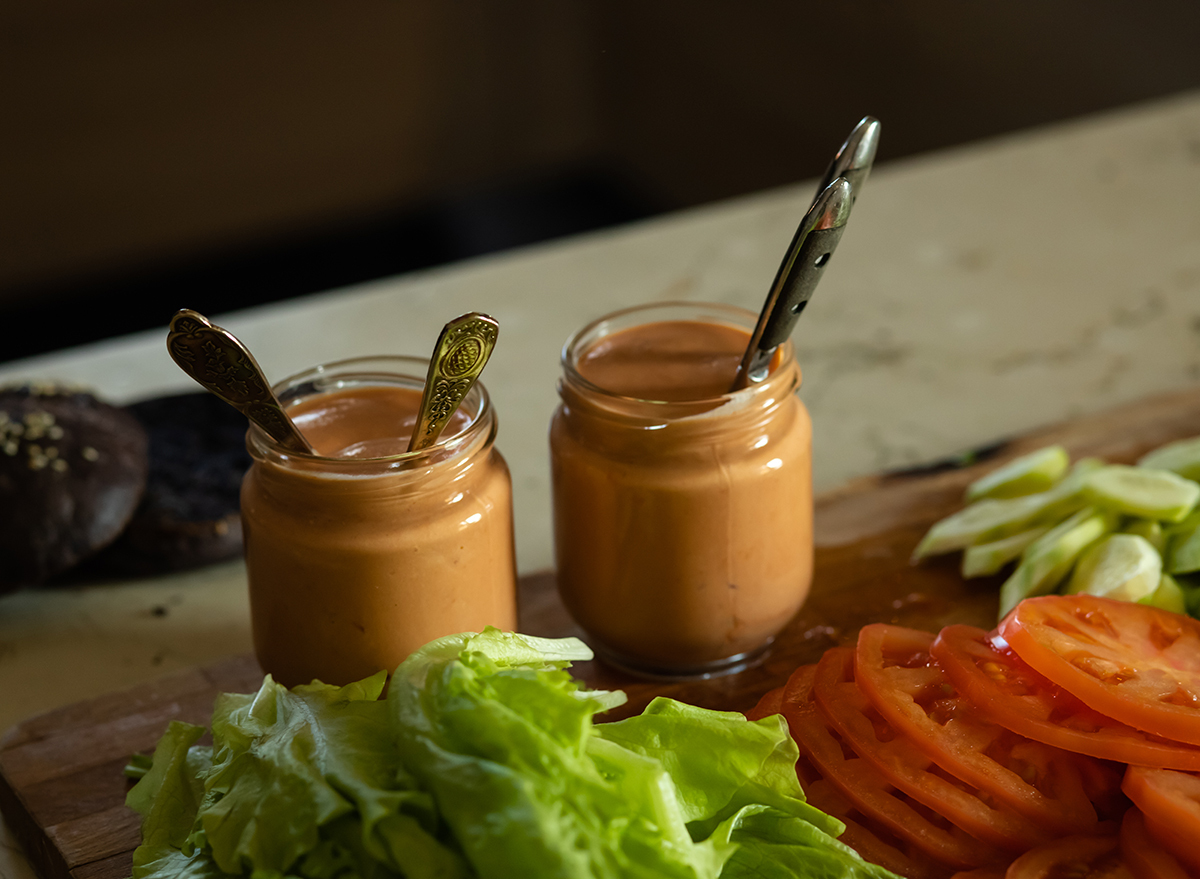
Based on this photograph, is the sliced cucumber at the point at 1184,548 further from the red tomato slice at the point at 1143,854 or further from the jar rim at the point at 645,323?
the jar rim at the point at 645,323

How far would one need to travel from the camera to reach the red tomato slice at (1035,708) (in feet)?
3.83

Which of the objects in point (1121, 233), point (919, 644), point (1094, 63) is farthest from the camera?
point (1094, 63)

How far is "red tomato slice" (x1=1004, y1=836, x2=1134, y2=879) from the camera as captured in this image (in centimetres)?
112

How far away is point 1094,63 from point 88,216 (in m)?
4.01

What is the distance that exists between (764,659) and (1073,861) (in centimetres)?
48

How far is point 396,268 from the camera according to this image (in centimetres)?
529

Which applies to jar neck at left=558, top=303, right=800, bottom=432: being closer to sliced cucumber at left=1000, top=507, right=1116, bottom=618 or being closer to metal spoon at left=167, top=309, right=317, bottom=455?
metal spoon at left=167, top=309, right=317, bottom=455

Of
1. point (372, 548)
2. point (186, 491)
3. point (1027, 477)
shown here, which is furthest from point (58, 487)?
point (1027, 477)

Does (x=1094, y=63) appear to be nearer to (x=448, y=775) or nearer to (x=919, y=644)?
(x=919, y=644)

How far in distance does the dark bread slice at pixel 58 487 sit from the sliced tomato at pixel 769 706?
37.8 inches

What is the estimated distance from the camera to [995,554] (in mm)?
1636

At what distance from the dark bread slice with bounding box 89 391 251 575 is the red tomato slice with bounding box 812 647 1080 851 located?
3.15 feet

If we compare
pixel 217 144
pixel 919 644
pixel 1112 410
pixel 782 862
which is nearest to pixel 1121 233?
pixel 1112 410

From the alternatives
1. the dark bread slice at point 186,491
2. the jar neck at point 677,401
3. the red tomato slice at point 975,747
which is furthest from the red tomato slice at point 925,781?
the dark bread slice at point 186,491
